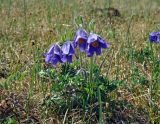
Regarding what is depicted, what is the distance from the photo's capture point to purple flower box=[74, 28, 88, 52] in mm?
2422

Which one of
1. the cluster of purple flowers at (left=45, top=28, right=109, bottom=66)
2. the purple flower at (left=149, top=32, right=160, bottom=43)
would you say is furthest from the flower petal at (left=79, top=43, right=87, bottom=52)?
the purple flower at (left=149, top=32, right=160, bottom=43)

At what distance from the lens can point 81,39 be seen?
8.05 feet

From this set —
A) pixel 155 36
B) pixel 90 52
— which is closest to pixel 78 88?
pixel 90 52

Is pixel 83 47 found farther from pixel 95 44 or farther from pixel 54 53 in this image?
pixel 54 53

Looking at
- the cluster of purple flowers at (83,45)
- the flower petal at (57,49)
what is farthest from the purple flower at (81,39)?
the flower petal at (57,49)

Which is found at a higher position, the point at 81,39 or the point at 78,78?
the point at 81,39

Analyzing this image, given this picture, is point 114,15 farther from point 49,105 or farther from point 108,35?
point 49,105

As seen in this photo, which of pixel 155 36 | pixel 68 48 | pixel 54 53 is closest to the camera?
pixel 68 48

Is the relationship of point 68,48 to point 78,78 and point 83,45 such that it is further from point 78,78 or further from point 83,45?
point 78,78

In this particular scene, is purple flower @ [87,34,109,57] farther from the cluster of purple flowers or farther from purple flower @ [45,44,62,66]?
purple flower @ [45,44,62,66]

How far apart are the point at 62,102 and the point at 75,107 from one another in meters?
0.10

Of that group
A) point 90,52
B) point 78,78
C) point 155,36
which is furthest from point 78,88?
point 155,36

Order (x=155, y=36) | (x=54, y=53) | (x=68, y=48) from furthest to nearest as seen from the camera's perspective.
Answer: (x=155, y=36) → (x=54, y=53) → (x=68, y=48)

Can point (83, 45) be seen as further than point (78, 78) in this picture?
No
